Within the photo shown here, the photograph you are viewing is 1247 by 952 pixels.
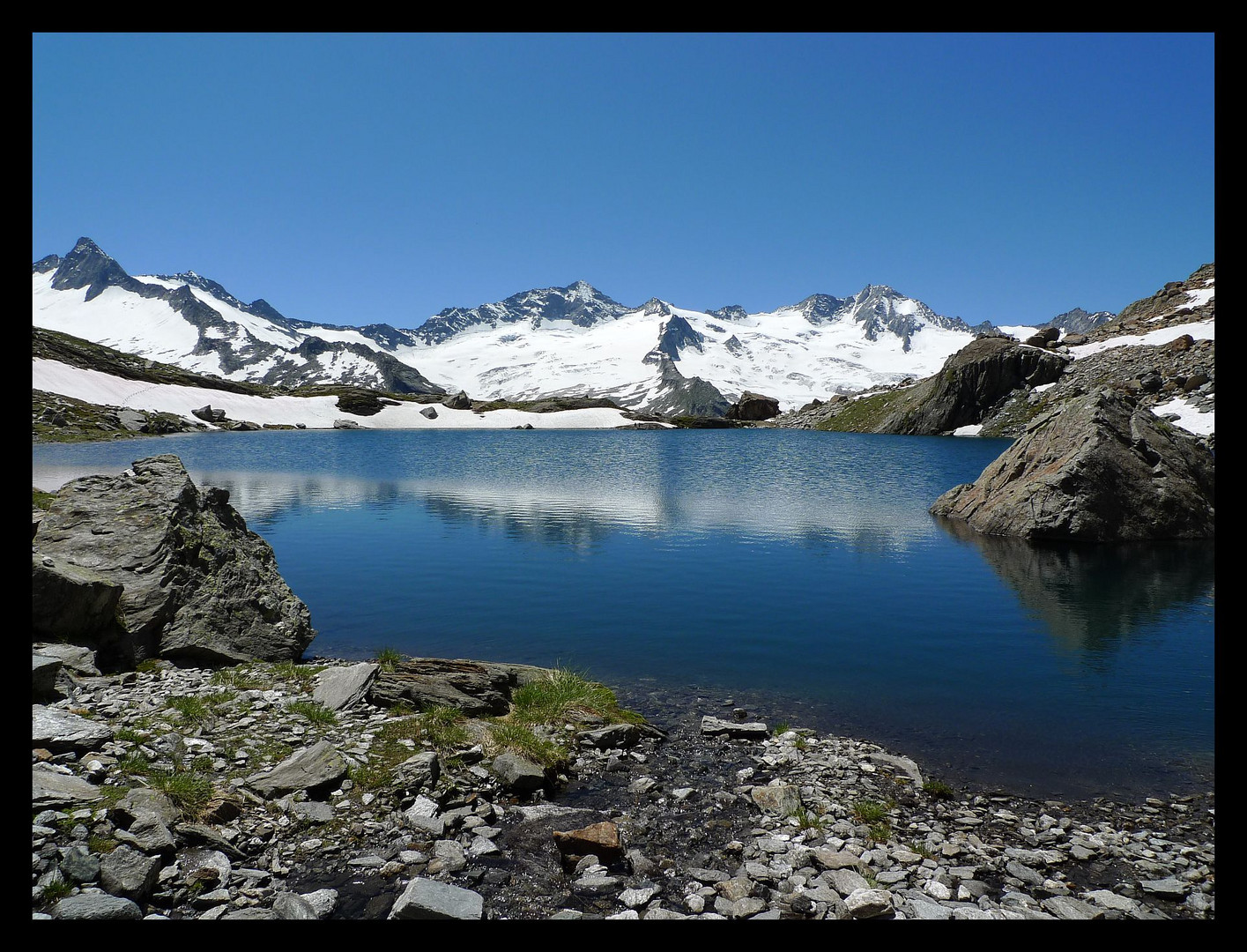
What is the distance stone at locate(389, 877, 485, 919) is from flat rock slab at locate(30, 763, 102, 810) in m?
4.34

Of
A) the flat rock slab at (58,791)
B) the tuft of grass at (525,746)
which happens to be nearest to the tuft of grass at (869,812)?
the tuft of grass at (525,746)

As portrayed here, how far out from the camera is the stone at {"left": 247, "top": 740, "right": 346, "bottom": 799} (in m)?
10.0

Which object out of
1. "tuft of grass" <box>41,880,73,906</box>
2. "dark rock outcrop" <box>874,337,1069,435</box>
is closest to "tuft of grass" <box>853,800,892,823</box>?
"tuft of grass" <box>41,880,73,906</box>

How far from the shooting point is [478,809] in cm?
1028

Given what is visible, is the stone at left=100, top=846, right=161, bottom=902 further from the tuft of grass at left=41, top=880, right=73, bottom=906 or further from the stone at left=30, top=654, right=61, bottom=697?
the stone at left=30, top=654, right=61, bottom=697

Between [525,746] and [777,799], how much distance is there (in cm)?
435

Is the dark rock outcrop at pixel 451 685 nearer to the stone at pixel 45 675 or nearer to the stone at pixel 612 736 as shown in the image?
the stone at pixel 612 736

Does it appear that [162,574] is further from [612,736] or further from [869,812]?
[869,812]

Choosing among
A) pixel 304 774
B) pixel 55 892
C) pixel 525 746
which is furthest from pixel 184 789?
pixel 525 746

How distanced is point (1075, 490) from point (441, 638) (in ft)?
119
